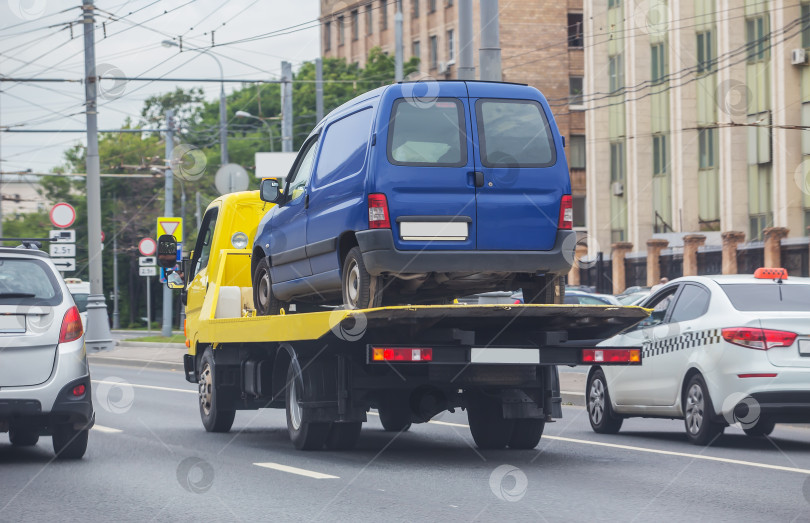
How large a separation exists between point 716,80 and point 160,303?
49.1 m

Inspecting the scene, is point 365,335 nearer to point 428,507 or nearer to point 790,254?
point 428,507

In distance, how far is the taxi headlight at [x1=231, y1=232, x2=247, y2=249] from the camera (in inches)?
587

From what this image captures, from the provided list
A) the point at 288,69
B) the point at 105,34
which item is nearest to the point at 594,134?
the point at 288,69

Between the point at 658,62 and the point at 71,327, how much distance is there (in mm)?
43198

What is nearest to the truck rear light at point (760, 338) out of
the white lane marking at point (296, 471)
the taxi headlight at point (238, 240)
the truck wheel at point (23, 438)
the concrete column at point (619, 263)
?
the white lane marking at point (296, 471)

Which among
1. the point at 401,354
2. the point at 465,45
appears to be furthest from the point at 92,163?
the point at 401,354

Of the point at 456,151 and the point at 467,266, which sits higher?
the point at 456,151

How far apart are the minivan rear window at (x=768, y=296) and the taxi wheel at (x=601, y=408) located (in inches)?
81.8

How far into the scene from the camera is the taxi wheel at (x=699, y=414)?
39.9ft

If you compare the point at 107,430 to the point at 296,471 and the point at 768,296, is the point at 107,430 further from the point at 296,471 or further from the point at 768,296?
the point at 768,296

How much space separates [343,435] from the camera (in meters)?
11.4

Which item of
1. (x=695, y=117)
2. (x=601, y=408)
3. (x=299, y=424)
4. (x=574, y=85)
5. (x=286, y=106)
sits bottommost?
(x=601, y=408)

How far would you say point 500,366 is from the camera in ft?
34.6

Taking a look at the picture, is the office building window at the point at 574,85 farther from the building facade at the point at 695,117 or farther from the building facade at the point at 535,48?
the building facade at the point at 695,117
